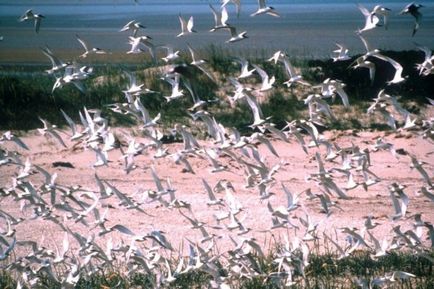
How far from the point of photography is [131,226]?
34.5 ft

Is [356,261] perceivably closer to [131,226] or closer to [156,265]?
[156,265]

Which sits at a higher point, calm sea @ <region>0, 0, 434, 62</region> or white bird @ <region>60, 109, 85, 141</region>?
white bird @ <region>60, 109, 85, 141</region>

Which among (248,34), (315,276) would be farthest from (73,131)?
(248,34)

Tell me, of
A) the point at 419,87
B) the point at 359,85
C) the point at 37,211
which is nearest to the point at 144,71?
the point at 359,85

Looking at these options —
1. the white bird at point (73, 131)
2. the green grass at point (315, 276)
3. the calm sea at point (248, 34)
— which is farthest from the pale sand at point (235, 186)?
the calm sea at point (248, 34)

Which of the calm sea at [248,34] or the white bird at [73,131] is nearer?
the white bird at [73,131]

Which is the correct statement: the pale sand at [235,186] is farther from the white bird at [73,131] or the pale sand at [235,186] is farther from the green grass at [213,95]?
the white bird at [73,131]

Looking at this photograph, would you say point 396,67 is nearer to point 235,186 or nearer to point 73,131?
point 73,131

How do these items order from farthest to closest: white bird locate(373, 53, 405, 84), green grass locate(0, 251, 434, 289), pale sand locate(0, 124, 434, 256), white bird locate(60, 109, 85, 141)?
pale sand locate(0, 124, 434, 256) → white bird locate(60, 109, 85, 141) → white bird locate(373, 53, 405, 84) → green grass locate(0, 251, 434, 289)

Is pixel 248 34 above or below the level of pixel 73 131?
below

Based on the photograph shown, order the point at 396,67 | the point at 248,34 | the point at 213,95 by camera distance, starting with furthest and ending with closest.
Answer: the point at 248,34 → the point at 213,95 → the point at 396,67

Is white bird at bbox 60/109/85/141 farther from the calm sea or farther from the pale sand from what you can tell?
the calm sea

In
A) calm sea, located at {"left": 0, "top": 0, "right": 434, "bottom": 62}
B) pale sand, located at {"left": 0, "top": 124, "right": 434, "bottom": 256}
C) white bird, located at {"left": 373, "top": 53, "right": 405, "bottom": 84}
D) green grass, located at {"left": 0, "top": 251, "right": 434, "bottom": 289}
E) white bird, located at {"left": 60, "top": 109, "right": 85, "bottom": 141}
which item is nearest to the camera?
green grass, located at {"left": 0, "top": 251, "right": 434, "bottom": 289}

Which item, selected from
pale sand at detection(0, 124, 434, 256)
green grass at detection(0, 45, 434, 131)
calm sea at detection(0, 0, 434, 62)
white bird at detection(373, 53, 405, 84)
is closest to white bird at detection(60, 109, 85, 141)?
pale sand at detection(0, 124, 434, 256)
